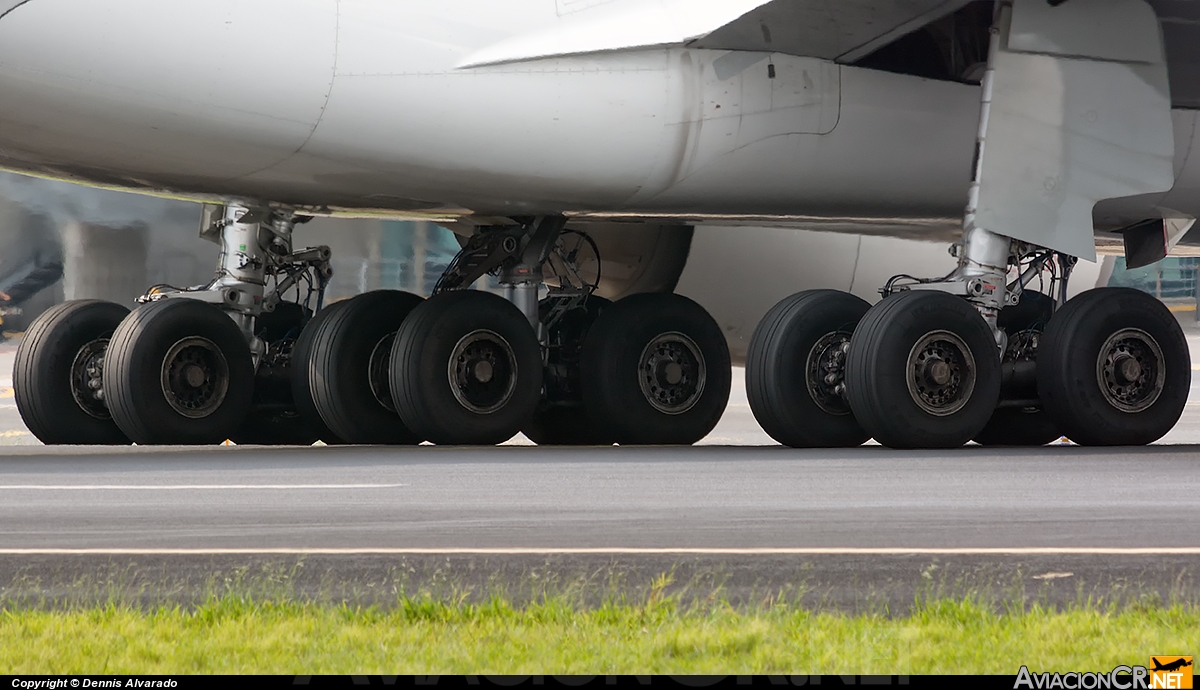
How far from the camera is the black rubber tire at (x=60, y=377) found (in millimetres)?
11414

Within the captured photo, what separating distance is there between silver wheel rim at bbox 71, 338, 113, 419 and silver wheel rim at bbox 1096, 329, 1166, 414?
6.54 meters

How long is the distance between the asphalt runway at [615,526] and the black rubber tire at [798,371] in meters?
1.13

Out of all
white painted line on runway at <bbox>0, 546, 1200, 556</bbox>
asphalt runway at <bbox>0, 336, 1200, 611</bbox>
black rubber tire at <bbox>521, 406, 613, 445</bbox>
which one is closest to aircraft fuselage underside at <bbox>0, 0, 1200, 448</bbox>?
black rubber tire at <bbox>521, 406, 613, 445</bbox>

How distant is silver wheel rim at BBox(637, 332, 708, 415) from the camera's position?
1197cm

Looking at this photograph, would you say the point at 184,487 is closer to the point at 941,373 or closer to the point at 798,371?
the point at 798,371

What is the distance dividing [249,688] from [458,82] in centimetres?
695

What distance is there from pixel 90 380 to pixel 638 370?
3742mm

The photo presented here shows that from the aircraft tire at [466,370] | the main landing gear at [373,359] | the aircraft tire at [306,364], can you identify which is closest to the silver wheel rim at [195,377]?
the main landing gear at [373,359]

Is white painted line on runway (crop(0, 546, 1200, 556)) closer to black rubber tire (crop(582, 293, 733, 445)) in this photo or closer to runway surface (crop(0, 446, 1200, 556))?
runway surface (crop(0, 446, 1200, 556))

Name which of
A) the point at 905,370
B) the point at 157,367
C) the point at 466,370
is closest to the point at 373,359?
the point at 466,370

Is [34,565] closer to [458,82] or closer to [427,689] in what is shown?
[427,689]

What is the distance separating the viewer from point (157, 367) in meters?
10.7

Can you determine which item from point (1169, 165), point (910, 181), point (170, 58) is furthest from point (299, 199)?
point (1169, 165)

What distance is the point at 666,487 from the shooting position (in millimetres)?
7562
